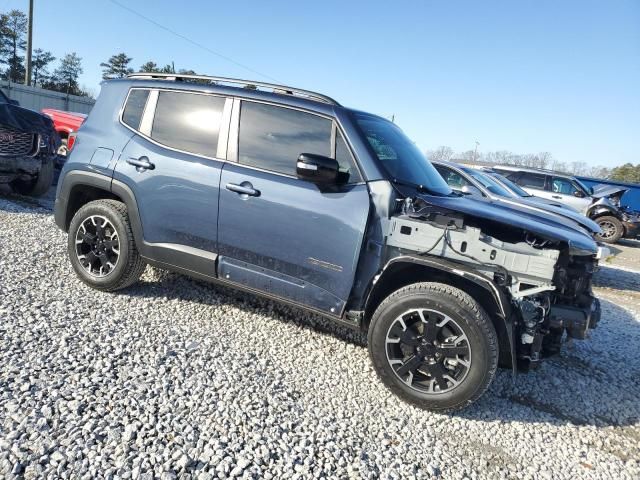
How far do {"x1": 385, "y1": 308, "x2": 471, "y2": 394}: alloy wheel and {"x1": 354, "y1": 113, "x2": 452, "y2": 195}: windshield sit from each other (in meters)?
1.09

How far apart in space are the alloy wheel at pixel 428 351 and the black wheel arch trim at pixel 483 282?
279 mm

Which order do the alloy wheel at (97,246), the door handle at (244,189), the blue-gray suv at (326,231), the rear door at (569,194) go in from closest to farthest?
the blue-gray suv at (326,231), the door handle at (244,189), the alloy wheel at (97,246), the rear door at (569,194)

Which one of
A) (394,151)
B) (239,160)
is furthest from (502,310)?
(239,160)

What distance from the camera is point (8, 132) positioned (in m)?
6.95

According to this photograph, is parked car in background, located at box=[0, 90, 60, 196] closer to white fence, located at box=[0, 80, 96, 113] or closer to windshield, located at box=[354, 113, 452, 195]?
windshield, located at box=[354, 113, 452, 195]

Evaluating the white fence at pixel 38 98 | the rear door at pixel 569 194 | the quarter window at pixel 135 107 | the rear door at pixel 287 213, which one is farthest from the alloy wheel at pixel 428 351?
the white fence at pixel 38 98

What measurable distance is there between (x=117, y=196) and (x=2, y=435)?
2400 mm

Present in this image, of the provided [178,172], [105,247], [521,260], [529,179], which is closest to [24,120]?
[105,247]

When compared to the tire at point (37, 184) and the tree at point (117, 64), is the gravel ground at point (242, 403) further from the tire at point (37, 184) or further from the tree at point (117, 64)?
the tree at point (117, 64)

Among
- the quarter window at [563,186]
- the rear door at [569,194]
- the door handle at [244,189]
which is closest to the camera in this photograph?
the door handle at [244,189]

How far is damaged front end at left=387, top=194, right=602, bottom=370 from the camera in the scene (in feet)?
9.33

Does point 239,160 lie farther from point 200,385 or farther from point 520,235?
point 520,235

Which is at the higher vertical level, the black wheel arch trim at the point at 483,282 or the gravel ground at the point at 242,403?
the black wheel arch trim at the point at 483,282

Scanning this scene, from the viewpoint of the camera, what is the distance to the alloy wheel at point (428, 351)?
9.51 feet
